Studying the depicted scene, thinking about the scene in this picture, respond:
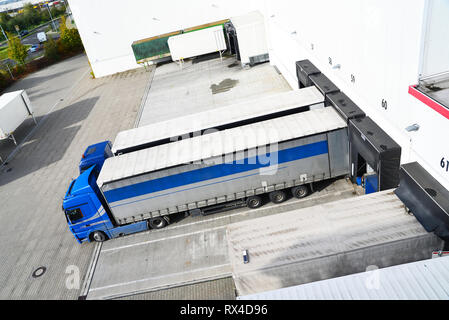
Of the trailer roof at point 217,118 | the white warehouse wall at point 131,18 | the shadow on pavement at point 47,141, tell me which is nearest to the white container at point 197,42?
the white warehouse wall at point 131,18

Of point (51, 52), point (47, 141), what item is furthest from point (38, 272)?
point (51, 52)

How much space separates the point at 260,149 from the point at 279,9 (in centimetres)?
1483

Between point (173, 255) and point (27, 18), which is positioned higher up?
point (27, 18)

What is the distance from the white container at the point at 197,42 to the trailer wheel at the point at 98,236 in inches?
954

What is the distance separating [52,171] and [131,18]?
21.7 m

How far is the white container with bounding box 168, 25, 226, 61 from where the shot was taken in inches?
1350

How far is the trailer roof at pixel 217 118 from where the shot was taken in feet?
55.8

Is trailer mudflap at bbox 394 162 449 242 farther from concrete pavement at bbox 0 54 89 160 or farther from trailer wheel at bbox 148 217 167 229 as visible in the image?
concrete pavement at bbox 0 54 89 160

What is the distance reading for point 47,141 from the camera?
27.1 metres

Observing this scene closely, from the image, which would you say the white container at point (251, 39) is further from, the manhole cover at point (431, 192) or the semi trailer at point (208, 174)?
the manhole cover at point (431, 192)

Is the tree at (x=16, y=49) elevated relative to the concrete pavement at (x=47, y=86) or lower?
elevated

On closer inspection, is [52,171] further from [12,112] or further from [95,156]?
[12,112]

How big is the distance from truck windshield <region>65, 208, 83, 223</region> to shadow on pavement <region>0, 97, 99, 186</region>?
34.1 ft
